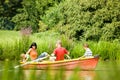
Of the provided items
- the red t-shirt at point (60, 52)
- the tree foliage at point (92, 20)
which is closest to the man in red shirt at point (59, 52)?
the red t-shirt at point (60, 52)

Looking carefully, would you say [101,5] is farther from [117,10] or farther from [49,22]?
[49,22]

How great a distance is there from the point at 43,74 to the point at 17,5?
52.1 metres

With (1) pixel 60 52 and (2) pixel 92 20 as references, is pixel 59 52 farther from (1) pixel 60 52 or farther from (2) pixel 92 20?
(2) pixel 92 20

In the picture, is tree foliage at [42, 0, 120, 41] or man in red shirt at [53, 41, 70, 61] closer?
man in red shirt at [53, 41, 70, 61]

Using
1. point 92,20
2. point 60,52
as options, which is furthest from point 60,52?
point 92,20

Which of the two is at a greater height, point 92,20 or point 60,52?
point 92,20

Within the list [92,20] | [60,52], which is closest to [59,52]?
[60,52]

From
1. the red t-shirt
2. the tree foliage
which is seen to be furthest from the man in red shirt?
the tree foliage

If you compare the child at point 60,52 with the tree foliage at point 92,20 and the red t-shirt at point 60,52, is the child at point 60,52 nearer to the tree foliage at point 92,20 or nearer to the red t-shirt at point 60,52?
the red t-shirt at point 60,52

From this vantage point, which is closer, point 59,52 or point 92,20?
point 59,52

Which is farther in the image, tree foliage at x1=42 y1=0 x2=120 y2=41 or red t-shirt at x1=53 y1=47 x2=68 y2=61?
tree foliage at x1=42 y1=0 x2=120 y2=41

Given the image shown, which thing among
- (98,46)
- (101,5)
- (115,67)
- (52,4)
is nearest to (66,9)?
(101,5)

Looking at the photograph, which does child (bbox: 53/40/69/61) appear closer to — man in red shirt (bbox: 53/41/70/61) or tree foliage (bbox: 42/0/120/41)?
man in red shirt (bbox: 53/41/70/61)

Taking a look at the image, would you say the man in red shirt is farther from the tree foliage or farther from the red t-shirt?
the tree foliage
